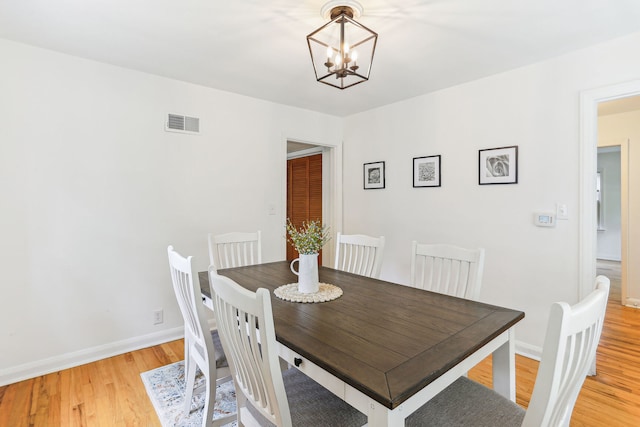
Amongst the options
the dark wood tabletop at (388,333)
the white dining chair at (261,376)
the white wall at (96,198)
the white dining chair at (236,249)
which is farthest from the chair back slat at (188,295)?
the white dining chair at (236,249)

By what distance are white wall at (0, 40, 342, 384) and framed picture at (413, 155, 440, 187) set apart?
1.81 m

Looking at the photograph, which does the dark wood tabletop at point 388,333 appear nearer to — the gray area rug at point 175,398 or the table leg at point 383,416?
the table leg at point 383,416

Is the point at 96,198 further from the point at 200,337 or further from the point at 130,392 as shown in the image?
the point at 200,337

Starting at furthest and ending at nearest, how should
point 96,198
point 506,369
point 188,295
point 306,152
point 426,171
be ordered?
point 306,152
point 426,171
point 96,198
point 188,295
point 506,369

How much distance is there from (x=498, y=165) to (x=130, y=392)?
127 inches

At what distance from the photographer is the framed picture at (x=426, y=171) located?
10.1 feet

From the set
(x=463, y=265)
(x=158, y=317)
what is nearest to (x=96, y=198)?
(x=158, y=317)

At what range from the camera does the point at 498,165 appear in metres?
2.67

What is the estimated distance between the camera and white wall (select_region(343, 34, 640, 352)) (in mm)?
2303

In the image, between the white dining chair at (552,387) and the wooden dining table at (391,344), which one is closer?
the white dining chair at (552,387)

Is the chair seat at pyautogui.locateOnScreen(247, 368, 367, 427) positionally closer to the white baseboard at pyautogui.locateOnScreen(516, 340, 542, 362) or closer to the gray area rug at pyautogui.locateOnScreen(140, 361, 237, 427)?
the gray area rug at pyautogui.locateOnScreen(140, 361, 237, 427)

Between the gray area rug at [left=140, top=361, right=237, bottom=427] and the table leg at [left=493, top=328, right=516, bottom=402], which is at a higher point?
the table leg at [left=493, top=328, right=516, bottom=402]

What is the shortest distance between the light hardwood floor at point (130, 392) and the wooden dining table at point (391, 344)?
927mm

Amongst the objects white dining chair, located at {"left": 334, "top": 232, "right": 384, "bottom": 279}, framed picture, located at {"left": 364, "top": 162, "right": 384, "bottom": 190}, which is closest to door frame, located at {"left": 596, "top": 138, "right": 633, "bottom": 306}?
framed picture, located at {"left": 364, "top": 162, "right": 384, "bottom": 190}
